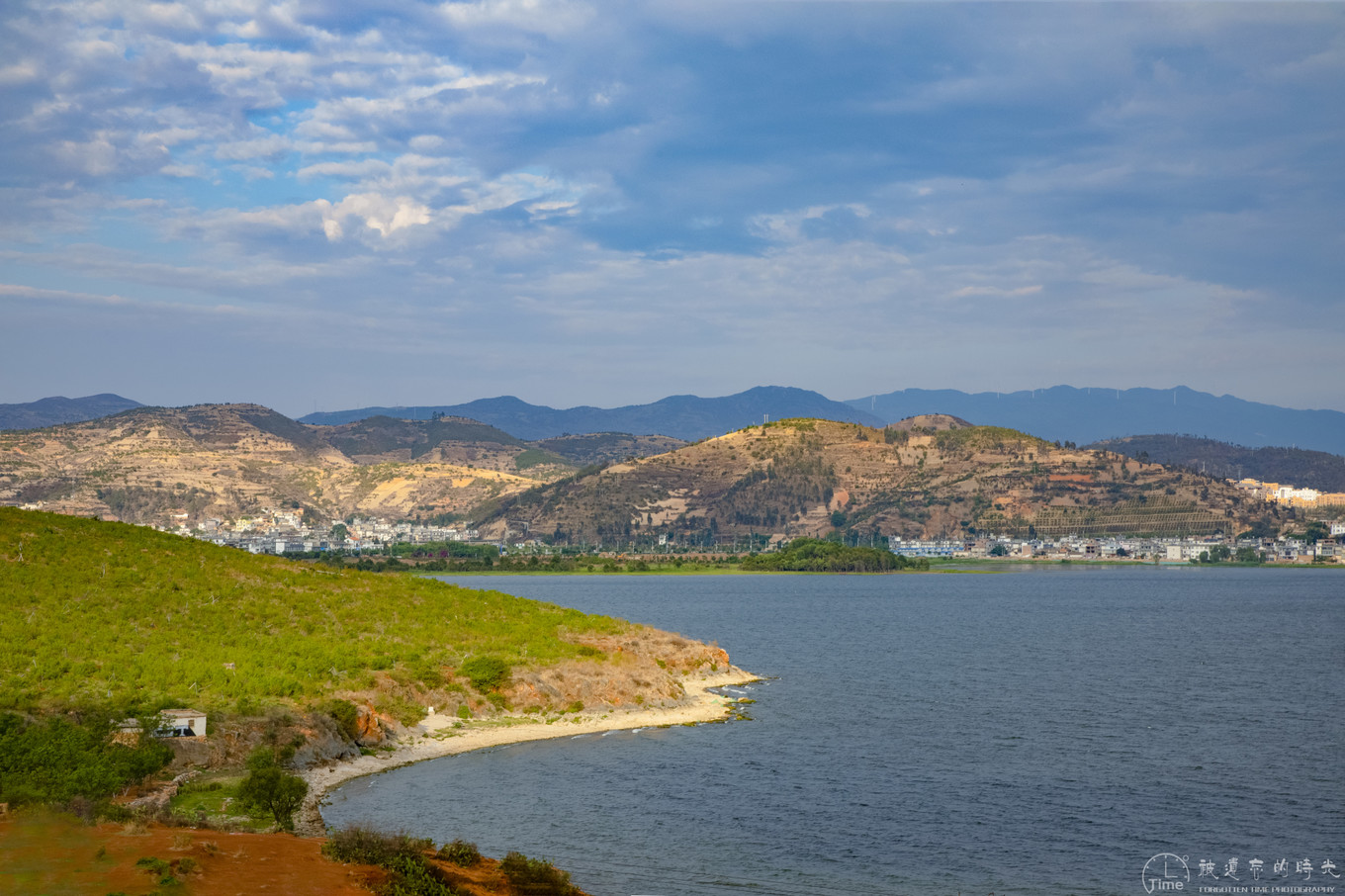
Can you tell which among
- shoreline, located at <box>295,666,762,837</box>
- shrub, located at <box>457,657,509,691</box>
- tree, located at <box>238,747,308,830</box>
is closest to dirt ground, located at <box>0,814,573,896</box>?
tree, located at <box>238,747,308,830</box>

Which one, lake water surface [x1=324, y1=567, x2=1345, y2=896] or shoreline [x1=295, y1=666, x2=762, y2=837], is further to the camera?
shoreline [x1=295, y1=666, x2=762, y2=837]

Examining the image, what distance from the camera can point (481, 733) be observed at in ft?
173

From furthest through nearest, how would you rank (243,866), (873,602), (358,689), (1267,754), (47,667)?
(873,602) < (358,689) < (1267,754) < (47,667) < (243,866)

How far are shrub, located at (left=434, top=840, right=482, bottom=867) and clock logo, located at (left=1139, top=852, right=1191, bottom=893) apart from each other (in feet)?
60.2

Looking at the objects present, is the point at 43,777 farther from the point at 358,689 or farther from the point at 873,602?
the point at 873,602

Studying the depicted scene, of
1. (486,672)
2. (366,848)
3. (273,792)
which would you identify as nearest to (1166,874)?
(366,848)

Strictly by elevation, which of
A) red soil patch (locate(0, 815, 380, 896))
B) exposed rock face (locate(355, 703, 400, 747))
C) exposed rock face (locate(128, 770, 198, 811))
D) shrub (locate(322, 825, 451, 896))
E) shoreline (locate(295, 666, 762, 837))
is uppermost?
red soil patch (locate(0, 815, 380, 896))

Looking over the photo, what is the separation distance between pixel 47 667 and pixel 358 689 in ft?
43.4

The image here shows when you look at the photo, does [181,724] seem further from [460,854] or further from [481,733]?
[460,854]

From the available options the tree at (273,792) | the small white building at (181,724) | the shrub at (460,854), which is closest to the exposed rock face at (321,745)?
the small white building at (181,724)

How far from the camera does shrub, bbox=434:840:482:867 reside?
97.5 feet

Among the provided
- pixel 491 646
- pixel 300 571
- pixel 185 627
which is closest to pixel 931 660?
pixel 491 646

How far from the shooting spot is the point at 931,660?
8669 cm

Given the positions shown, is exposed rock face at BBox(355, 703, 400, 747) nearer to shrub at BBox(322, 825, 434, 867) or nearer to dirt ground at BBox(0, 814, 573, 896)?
dirt ground at BBox(0, 814, 573, 896)
